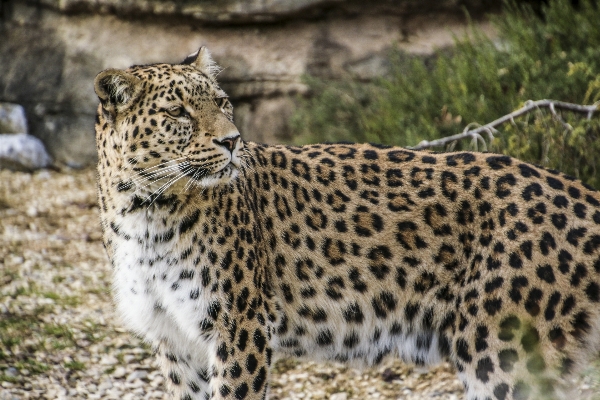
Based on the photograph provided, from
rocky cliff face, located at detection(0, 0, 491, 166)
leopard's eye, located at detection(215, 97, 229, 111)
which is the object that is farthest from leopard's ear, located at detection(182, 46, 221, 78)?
rocky cliff face, located at detection(0, 0, 491, 166)

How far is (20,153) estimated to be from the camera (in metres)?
12.4

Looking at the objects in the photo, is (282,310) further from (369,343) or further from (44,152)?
(44,152)

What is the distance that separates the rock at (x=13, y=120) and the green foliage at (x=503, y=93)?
4423 mm

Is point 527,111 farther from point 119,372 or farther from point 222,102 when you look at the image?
point 119,372

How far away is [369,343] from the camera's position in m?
5.59

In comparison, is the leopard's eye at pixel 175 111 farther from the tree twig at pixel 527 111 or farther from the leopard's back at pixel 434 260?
the tree twig at pixel 527 111

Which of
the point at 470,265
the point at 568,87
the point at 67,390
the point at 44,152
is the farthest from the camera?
the point at 44,152

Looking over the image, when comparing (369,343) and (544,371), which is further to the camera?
(369,343)

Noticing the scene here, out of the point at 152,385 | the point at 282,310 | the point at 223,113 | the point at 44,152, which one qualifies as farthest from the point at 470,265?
the point at 44,152

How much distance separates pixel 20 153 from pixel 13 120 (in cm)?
62

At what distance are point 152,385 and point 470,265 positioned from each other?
10.9 ft

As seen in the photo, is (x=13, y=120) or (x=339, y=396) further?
(x=13, y=120)

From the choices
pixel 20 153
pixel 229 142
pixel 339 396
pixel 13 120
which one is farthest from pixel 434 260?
pixel 13 120

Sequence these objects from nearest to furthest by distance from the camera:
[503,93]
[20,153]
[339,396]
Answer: [339,396]
[503,93]
[20,153]
